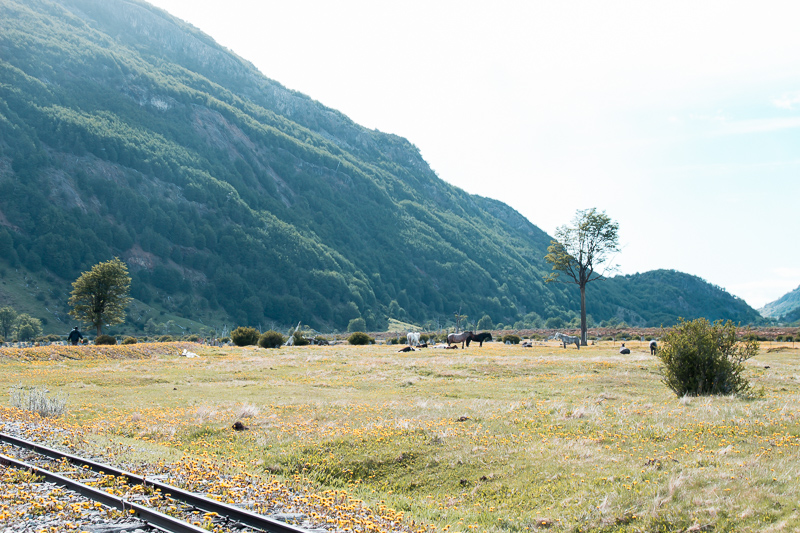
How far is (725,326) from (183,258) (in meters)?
194

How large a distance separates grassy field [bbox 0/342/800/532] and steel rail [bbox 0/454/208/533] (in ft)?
6.75

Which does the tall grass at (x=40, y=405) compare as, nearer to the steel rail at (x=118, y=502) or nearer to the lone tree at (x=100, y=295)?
the steel rail at (x=118, y=502)

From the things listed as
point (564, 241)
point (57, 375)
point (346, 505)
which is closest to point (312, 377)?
point (57, 375)

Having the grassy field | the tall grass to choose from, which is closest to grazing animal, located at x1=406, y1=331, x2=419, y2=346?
the grassy field

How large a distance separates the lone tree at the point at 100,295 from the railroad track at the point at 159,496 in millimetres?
57546

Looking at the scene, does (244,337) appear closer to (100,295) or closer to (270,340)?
(270,340)

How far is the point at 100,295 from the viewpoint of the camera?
62062 mm

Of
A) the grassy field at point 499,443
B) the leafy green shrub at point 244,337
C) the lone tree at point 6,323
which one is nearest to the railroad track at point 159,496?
the grassy field at point 499,443

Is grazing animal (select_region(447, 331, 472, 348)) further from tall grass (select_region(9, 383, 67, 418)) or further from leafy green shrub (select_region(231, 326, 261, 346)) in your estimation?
tall grass (select_region(9, 383, 67, 418))

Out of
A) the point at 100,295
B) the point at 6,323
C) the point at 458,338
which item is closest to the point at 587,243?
the point at 458,338

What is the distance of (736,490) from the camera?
8625mm

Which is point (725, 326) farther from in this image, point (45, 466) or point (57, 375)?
point (57, 375)

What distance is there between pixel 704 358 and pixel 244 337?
53.8 meters

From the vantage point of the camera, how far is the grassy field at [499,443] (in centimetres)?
859
